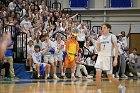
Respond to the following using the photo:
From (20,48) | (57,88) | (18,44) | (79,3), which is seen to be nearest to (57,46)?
(20,48)

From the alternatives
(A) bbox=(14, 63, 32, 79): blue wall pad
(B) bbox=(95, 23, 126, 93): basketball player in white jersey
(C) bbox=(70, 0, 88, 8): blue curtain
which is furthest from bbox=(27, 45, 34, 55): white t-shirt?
(C) bbox=(70, 0, 88, 8): blue curtain

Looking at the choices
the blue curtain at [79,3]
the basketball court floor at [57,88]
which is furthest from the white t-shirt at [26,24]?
the blue curtain at [79,3]

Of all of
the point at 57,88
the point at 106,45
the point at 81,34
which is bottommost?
the point at 57,88

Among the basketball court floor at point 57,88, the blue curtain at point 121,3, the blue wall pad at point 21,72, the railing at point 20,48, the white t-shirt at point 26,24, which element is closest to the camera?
the basketball court floor at point 57,88

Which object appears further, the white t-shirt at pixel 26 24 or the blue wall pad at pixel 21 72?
the white t-shirt at pixel 26 24

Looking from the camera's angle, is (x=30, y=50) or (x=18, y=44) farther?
(x=18, y=44)

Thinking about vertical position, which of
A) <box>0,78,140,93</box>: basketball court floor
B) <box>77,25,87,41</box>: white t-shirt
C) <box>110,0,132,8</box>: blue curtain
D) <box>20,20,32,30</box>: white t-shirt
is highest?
<box>110,0,132,8</box>: blue curtain

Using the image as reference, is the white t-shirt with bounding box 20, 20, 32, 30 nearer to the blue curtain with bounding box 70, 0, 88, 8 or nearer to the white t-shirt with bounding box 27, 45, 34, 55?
the white t-shirt with bounding box 27, 45, 34, 55

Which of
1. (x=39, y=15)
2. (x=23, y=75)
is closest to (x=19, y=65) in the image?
(x=23, y=75)

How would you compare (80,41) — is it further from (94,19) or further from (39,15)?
(94,19)

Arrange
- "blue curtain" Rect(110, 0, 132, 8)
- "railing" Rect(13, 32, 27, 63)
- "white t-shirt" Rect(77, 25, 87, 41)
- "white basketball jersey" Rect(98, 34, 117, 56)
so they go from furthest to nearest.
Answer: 1. "blue curtain" Rect(110, 0, 132, 8)
2. "white t-shirt" Rect(77, 25, 87, 41)
3. "railing" Rect(13, 32, 27, 63)
4. "white basketball jersey" Rect(98, 34, 117, 56)

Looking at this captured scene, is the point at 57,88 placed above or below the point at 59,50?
below

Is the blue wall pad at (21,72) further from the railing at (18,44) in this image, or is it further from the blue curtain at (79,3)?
the blue curtain at (79,3)

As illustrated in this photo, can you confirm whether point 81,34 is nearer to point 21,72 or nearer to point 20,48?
point 20,48
